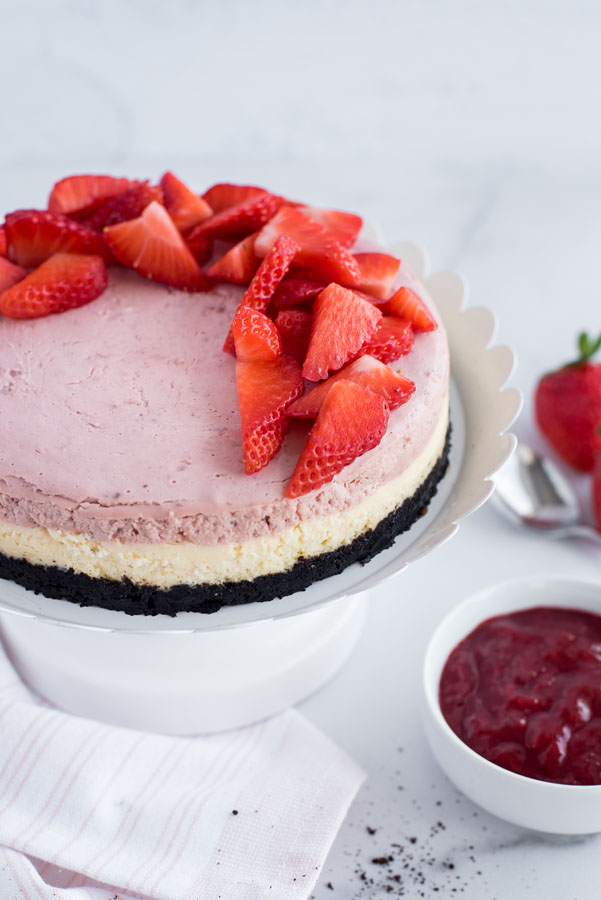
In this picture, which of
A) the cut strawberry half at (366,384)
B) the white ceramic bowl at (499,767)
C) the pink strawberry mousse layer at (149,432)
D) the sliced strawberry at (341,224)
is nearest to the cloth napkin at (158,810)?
the white ceramic bowl at (499,767)

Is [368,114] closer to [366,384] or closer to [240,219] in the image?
[240,219]

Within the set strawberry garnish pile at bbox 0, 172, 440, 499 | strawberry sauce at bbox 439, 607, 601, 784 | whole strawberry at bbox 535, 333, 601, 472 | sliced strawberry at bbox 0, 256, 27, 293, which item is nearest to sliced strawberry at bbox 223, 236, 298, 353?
strawberry garnish pile at bbox 0, 172, 440, 499

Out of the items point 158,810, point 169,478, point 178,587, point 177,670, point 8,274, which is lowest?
point 158,810

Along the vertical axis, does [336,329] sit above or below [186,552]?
above

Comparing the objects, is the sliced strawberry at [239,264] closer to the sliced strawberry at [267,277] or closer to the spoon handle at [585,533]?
the sliced strawberry at [267,277]

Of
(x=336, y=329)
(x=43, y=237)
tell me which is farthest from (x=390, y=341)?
(x=43, y=237)

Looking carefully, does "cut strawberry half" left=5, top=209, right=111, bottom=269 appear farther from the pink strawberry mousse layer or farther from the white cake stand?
the white cake stand
